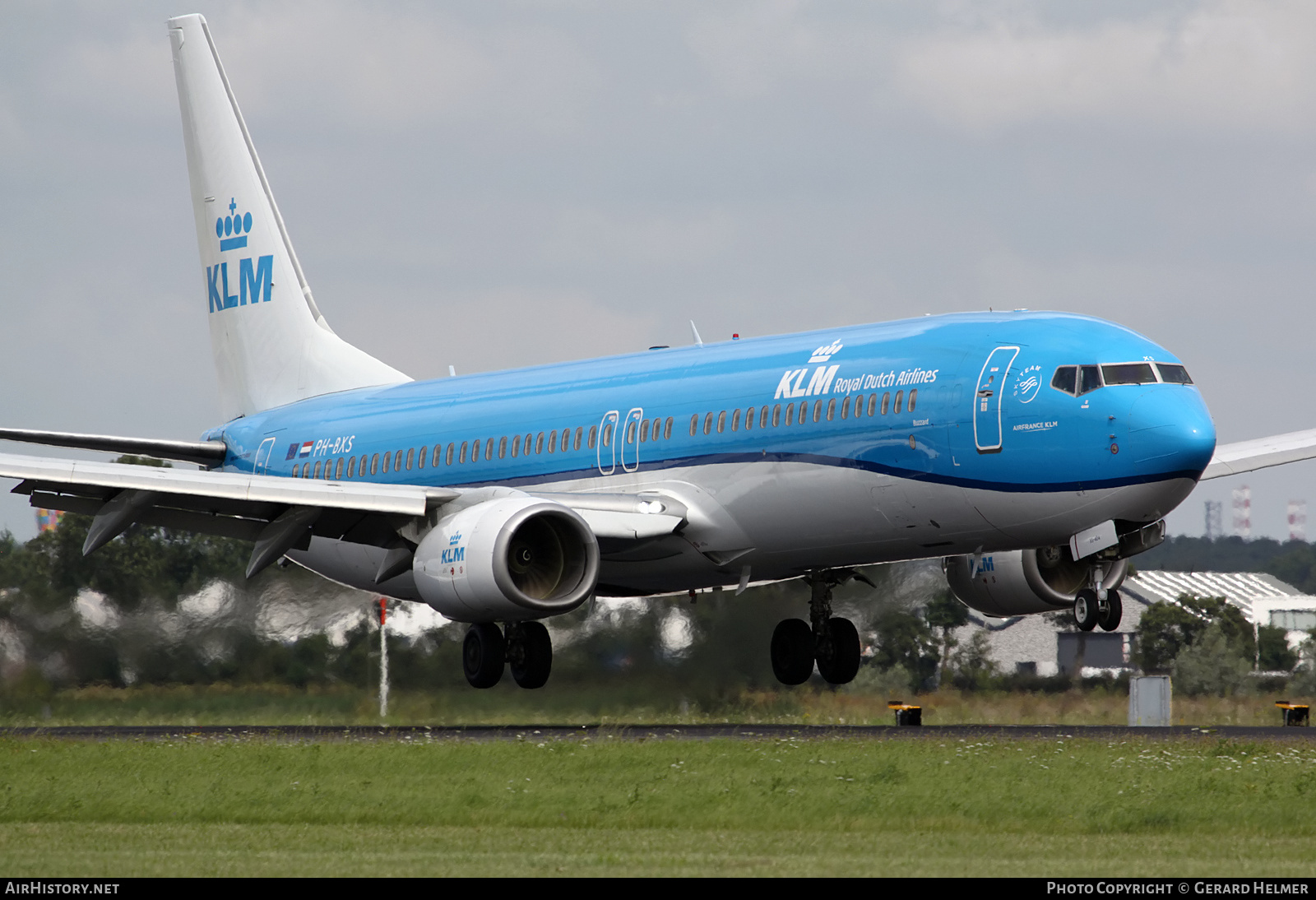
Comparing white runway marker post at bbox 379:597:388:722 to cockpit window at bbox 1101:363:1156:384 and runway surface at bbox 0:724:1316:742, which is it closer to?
runway surface at bbox 0:724:1316:742

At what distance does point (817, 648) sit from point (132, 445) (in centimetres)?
1234

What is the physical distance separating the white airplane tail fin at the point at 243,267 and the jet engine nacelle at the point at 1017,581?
12860mm

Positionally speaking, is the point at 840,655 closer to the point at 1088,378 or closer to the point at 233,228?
the point at 1088,378

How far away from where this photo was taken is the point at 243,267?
40.7 metres

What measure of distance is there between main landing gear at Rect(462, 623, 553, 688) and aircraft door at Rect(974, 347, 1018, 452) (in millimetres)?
9203

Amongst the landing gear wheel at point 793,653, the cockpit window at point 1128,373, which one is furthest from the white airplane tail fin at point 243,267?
the cockpit window at point 1128,373

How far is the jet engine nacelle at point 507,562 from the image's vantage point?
91.8 feet

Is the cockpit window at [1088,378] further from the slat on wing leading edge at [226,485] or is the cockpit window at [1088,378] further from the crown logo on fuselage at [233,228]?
the crown logo on fuselage at [233,228]

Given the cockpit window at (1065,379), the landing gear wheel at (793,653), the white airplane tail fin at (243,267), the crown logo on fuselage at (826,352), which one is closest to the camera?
the cockpit window at (1065,379)

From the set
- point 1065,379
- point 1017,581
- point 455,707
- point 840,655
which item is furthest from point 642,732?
point 1065,379

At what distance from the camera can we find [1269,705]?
3494 cm

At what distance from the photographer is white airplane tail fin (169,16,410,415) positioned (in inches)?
1555

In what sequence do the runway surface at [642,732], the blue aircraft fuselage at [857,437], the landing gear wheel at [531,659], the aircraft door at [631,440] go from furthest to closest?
the landing gear wheel at [531,659] → the aircraft door at [631,440] → the runway surface at [642,732] → the blue aircraft fuselage at [857,437]
